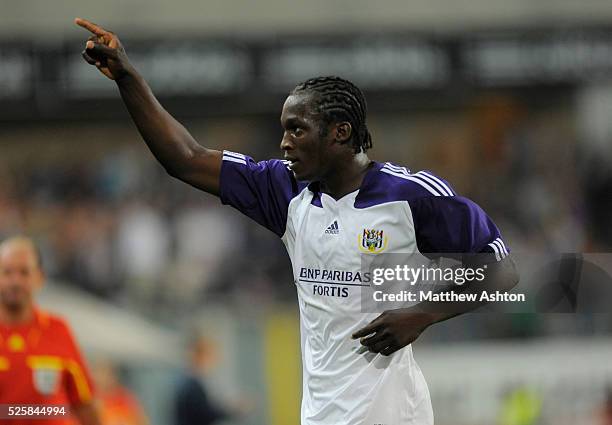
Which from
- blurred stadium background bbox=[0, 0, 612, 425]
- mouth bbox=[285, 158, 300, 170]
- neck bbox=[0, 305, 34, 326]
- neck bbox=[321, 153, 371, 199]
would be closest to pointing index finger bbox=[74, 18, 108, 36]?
mouth bbox=[285, 158, 300, 170]

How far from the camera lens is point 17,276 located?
5531mm

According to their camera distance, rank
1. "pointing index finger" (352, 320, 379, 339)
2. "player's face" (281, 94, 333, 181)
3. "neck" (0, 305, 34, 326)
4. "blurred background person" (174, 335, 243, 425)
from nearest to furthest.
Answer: "pointing index finger" (352, 320, 379, 339) < "player's face" (281, 94, 333, 181) < "neck" (0, 305, 34, 326) < "blurred background person" (174, 335, 243, 425)

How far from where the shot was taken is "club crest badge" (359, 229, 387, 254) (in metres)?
4.16

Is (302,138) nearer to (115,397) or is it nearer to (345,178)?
(345,178)

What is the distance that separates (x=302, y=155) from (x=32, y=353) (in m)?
2.04

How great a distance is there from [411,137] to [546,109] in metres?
1.97

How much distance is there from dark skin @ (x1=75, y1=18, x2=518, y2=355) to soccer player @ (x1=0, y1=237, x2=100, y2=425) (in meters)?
1.54

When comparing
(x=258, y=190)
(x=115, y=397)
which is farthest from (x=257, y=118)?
(x=258, y=190)

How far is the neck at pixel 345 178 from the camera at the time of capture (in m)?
4.29

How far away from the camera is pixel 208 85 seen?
15219 millimetres

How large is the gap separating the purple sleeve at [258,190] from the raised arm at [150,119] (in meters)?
0.06

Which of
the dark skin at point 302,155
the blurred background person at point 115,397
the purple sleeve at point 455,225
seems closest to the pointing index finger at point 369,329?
the dark skin at point 302,155

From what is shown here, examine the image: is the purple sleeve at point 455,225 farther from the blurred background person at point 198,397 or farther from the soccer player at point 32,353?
the blurred background person at point 198,397

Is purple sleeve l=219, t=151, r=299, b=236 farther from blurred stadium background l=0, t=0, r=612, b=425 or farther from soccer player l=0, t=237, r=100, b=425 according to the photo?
blurred stadium background l=0, t=0, r=612, b=425
